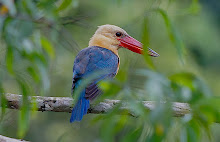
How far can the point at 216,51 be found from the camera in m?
10.0

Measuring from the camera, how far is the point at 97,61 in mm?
3449

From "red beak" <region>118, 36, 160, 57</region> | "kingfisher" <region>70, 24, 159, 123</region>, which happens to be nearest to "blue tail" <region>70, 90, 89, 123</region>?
"kingfisher" <region>70, 24, 159, 123</region>

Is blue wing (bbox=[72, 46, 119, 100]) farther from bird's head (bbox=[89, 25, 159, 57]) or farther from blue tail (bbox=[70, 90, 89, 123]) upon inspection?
bird's head (bbox=[89, 25, 159, 57])

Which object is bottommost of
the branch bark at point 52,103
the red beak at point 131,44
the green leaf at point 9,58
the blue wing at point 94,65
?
the red beak at point 131,44

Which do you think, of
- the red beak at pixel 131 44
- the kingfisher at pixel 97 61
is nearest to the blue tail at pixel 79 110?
the kingfisher at pixel 97 61

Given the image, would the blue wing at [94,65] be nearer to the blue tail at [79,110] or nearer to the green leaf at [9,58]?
the blue tail at [79,110]

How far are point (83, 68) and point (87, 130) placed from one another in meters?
4.43

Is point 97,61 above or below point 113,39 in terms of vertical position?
above

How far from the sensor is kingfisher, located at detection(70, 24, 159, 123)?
2908 mm

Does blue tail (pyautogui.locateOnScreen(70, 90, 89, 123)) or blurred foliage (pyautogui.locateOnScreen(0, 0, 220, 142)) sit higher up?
blurred foliage (pyautogui.locateOnScreen(0, 0, 220, 142))

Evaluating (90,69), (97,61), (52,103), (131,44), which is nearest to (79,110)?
(52,103)

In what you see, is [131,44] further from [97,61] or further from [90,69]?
[90,69]

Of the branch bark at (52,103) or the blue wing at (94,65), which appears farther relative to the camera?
the blue wing at (94,65)

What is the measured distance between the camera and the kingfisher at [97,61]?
2.91 metres
